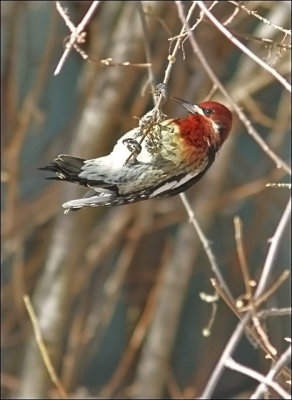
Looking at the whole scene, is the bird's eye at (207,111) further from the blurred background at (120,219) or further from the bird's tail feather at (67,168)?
the blurred background at (120,219)

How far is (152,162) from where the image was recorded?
3.67 feet

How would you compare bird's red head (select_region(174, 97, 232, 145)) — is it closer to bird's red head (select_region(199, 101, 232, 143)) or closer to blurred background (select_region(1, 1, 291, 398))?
bird's red head (select_region(199, 101, 232, 143))

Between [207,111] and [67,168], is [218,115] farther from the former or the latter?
[67,168]

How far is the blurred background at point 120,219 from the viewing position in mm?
2666

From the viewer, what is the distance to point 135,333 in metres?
3.05

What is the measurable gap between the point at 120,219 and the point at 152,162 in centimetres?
181

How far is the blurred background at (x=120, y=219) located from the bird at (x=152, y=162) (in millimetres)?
1139

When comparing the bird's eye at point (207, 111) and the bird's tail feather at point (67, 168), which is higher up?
the bird's eye at point (207, 111)

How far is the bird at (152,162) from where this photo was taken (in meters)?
1.08

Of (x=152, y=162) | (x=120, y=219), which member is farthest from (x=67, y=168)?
(x=120, y=219)

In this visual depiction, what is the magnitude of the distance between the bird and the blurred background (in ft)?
3.74

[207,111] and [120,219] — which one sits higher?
[207,111]

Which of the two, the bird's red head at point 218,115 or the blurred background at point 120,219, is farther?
the blurred background at point 120,219

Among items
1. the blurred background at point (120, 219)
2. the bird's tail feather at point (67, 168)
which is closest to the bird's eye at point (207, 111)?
the bird's tail feather at point (67, 168)
